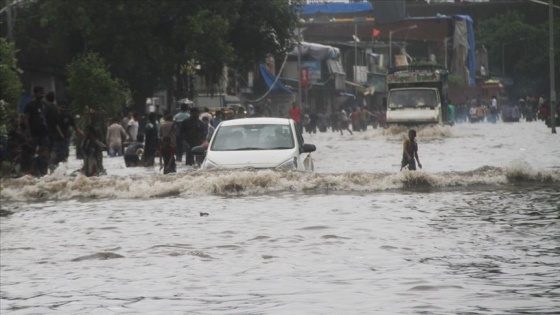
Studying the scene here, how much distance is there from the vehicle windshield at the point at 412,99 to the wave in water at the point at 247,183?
1236 inches

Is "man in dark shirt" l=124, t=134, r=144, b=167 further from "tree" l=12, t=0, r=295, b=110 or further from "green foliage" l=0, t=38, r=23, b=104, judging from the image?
"tree" l=12, t=0, r=295, b=110

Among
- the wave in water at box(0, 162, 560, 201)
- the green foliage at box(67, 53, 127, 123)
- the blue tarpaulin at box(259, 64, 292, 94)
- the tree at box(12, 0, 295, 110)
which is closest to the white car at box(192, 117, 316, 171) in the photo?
the wave in water at box(0, 162, 560, 201)

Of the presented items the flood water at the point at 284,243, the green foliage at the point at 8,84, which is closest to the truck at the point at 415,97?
the flood water at the point at 284,243

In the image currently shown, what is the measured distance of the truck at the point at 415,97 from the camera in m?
56.5

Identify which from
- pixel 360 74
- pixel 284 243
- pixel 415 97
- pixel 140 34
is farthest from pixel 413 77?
pixel 360 74

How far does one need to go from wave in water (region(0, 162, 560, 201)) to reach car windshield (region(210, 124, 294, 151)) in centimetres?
58

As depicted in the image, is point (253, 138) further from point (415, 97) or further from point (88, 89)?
point (415, 97)

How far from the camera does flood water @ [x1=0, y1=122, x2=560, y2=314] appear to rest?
10633mm

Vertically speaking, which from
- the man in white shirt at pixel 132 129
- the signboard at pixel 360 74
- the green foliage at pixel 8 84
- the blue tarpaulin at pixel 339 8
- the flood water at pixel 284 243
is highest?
the blue tarpaulin at pixel 339 8

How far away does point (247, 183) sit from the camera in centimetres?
2227

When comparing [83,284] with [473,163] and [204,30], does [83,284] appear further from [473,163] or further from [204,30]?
[204,30]

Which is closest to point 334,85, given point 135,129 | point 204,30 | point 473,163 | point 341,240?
point 204,30

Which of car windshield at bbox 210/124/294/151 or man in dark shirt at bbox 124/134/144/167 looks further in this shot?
man in dark shirt at bbox 124/134/144/167

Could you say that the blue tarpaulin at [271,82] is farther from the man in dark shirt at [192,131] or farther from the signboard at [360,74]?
the man in dark shirt at [192,131]
